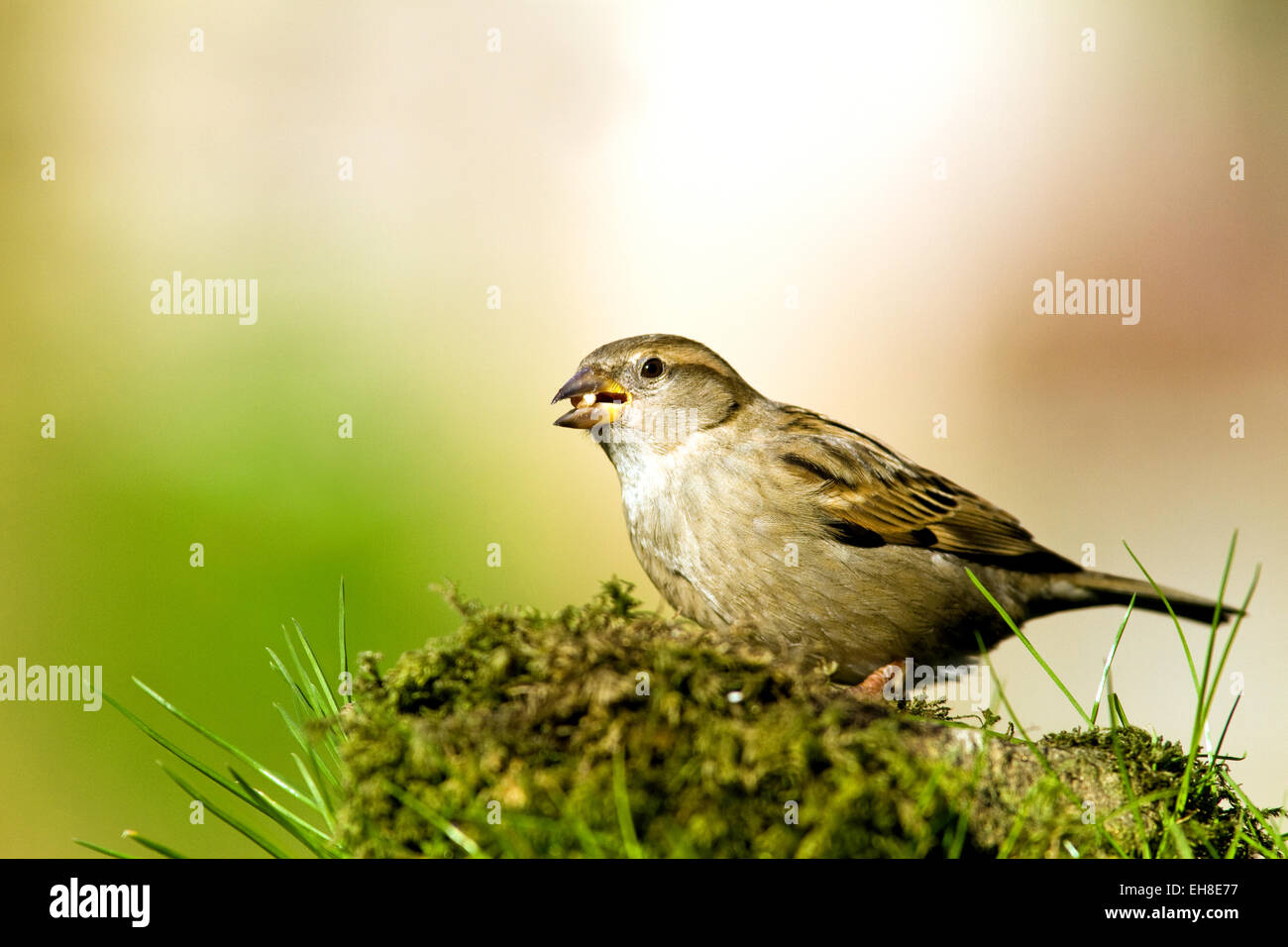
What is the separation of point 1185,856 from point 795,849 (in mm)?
903

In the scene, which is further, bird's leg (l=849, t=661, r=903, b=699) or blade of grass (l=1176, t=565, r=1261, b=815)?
bird's leg (l=849, t=661, r=903, b=699)

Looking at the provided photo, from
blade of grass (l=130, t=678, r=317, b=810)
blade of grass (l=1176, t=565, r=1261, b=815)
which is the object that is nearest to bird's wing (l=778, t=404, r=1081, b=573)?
blade of grass (l=1176, t=565, r=1261, b=815)

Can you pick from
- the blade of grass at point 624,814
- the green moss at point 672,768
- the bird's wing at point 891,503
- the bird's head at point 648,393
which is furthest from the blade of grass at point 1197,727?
the bird's head at point 648,393

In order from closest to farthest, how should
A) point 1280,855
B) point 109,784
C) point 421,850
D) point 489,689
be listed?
point 421,850, point 489,689, point 1280,855, point 109,784

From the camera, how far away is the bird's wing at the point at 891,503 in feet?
13.5

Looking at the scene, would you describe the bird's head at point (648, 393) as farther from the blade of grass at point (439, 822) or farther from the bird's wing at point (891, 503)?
the blade of grass at point (439, 822)

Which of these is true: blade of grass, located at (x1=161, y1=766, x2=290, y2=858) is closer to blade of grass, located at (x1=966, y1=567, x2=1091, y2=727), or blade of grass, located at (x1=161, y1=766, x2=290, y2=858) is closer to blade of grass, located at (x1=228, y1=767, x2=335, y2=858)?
blade of grass, located at (x1=228, y1=767, x2=335, y2=858)

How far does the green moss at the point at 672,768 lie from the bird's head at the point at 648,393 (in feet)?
6.67

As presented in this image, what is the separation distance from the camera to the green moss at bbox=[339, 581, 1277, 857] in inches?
69.1

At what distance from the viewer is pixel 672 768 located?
182cm

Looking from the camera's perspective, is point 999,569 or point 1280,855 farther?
point 999,569
